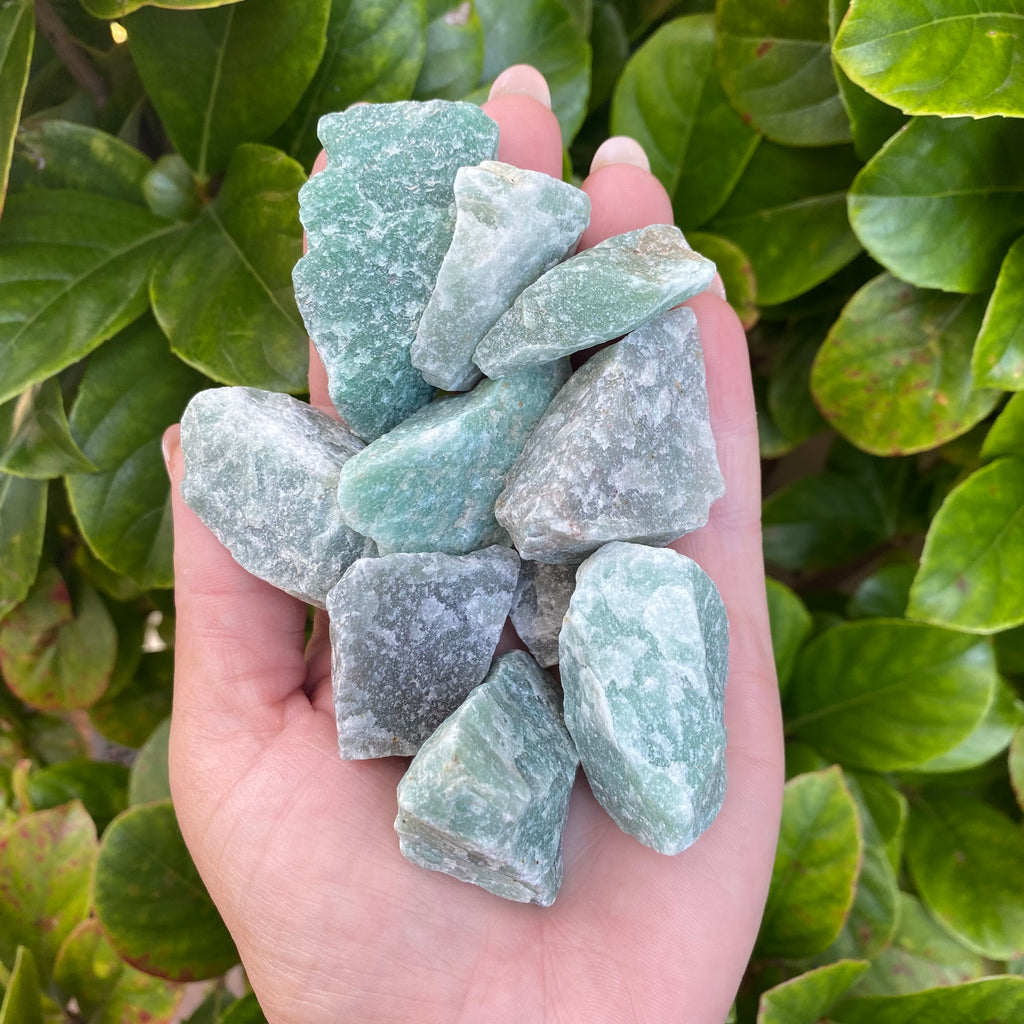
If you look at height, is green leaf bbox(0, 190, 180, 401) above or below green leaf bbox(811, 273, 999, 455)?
above

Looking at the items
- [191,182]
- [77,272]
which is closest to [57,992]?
[77,272]

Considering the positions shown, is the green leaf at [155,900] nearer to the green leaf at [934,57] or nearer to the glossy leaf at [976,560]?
the glossy leaf at [976,560]

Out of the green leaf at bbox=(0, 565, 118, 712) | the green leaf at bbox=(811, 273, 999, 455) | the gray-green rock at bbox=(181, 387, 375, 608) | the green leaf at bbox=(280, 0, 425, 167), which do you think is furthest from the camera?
the green leaf at bbox=(0, 565, 118, 712)

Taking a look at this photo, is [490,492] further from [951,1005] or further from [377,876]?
[951,1005]

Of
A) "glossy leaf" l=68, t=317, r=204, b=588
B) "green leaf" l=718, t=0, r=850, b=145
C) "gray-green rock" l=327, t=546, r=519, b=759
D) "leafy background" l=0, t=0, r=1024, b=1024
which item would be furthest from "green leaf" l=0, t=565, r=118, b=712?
"green leaf" l=718, t=0, r=850, b=145

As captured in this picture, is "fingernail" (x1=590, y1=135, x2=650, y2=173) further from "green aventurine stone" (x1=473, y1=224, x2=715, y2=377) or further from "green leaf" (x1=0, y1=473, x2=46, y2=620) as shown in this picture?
"green leaf" (x1=0, y1=473, x2=46, y2=620)

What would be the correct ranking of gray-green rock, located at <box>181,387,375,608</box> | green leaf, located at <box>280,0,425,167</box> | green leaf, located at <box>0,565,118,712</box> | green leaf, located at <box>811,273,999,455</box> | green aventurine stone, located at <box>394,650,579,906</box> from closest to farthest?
1. green aventurine stone, located at <box>394,650,579,906</box>
2. gray-green rock, located at <box>181,387,375,608</box>
3. green leaf, located at <box>280,0,425,167</box>
4. green leaf, located at <box>811,273,999,455</box>
5. green leaf, located at <box>0,565,118,712</box>

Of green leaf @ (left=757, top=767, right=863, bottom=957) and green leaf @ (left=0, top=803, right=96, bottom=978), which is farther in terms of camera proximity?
green leaf @ (left=0, top=803, right=96, bottom=978)

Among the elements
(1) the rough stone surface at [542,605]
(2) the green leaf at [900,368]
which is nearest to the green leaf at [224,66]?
(1) the rough stone surface at [542,605]
